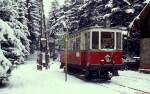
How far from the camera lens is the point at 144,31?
2862 centimetres

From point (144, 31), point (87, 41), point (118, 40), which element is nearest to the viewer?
point (87, 41)

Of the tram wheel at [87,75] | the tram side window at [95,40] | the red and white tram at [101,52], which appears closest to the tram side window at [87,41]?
the red and white tram at [101,52]

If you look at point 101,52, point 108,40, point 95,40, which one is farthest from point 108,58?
point 95,40

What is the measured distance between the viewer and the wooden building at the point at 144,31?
27.8 meters

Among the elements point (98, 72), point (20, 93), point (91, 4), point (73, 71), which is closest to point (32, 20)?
point (91, 4)

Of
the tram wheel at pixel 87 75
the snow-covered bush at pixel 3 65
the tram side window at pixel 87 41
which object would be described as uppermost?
the tram side window at pixel 87 41

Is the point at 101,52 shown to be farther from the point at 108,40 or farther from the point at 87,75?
the point at 87,75

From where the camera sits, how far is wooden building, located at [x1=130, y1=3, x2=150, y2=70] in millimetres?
27812

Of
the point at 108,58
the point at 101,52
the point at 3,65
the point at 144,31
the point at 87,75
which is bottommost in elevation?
the point at 87,75

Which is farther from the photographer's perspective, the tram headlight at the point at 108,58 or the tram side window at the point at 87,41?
the tram side window at the point at 87,41

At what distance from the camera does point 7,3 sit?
16828 millimetres

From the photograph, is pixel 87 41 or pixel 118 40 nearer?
pixel 87 41

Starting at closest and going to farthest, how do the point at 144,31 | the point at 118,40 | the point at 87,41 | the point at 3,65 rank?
the point at 3,65, the point at 87,41, the point at 118,40, the point at 144,31

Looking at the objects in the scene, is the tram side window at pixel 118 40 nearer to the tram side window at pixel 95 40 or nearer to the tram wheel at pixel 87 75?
the tram side window at pixel 95 40
